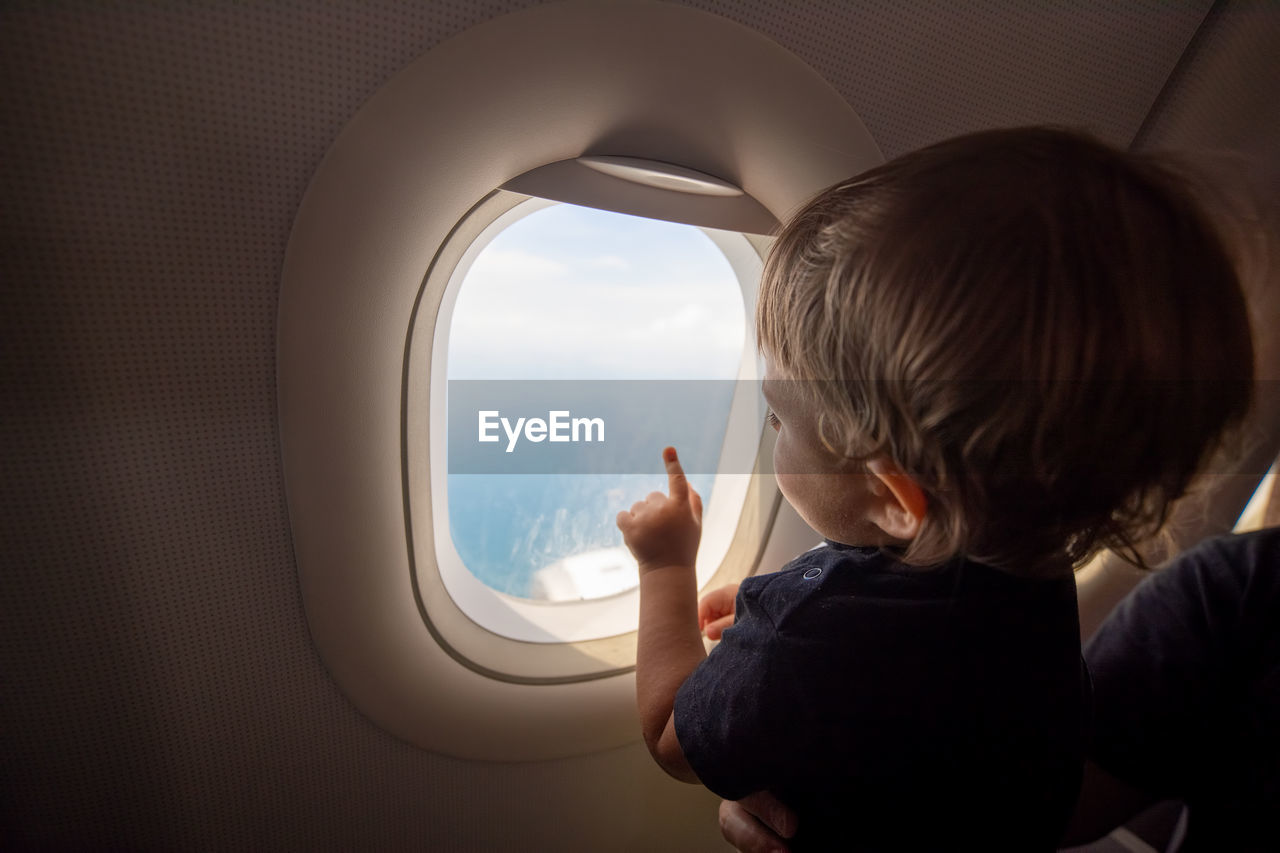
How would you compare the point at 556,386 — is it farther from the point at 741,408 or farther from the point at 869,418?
the point at 869,418

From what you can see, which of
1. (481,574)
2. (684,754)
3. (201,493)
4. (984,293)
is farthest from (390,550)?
(984,293)

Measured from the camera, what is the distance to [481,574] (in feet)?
3.52

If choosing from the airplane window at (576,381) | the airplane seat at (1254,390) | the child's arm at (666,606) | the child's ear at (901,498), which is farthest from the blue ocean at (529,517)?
the airplane seat at (1254,390)

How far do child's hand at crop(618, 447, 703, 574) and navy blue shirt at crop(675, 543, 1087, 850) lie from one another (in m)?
0.25

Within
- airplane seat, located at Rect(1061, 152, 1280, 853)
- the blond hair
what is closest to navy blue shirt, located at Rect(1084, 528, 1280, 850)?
airplane seat, located at Rect(1061, 152, 1280, 853)

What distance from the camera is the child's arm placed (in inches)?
27.8

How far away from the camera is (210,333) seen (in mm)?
616

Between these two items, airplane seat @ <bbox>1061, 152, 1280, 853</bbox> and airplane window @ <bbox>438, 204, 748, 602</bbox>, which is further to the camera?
airplane window @ <bbox>438, 204, 748, 602</bbox>

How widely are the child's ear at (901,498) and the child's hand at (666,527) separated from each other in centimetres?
33

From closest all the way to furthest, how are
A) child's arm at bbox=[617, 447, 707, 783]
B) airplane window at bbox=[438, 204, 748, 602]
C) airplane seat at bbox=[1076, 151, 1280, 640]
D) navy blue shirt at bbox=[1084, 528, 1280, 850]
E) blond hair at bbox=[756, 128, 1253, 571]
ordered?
1. blond hair at bbox=[756, 128, 1253, 571]
2. airplane seat at bbox=[1076, 151, 1280, 640]
3. child's arm at bbox=[617, 447, 707, 783]
4. navy blue shirt at bbox=[1084, 528, 1280, 850]
5. airplane window at bbox=[438, 204, 748, 602]

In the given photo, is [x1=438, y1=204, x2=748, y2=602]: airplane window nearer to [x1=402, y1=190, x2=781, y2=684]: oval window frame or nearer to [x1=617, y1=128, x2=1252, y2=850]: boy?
[x1=402, y1=190, x2=781, y2=684]: oval window frame

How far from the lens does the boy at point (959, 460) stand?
18.5 inches

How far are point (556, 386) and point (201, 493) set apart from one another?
1.70ft

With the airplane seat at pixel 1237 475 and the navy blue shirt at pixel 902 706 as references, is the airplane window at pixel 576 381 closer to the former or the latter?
the navy blue shirt at pixel 902 706
